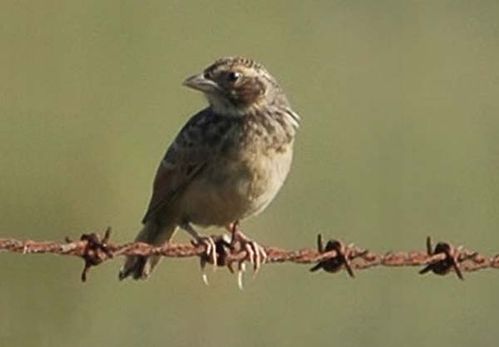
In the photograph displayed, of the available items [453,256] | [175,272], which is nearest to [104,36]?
[175,272]

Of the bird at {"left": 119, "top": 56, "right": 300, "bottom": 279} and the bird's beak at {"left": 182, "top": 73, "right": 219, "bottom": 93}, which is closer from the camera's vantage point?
the bird at {"left": 119, "top": 56, "right": 300, "bottom": 279}

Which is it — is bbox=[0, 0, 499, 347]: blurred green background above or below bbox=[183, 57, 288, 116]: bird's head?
above

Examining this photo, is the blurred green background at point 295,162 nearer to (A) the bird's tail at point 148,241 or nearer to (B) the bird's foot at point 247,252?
(A) the bird's tail at point 148,241

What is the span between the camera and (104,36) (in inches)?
904

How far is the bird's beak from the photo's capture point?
1126 cm

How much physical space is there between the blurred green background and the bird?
8.61ft

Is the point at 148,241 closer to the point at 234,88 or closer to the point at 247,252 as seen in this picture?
the point at 234,88

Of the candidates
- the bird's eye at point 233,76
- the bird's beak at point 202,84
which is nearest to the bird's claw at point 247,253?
the bird's beak at point 202,84

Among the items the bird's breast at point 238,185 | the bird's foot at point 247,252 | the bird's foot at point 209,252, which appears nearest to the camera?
the bird's foot at point 209,252

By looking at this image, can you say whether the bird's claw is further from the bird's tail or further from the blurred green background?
the blurred green background

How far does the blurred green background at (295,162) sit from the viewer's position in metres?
14.7

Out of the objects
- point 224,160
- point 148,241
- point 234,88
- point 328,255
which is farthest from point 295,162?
point 328,255

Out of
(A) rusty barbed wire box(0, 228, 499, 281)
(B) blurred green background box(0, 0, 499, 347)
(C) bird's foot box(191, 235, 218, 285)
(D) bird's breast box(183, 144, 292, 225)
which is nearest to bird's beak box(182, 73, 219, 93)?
(D) bird's breast box(183, 144, 292, 225)

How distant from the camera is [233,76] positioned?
11477 mm
